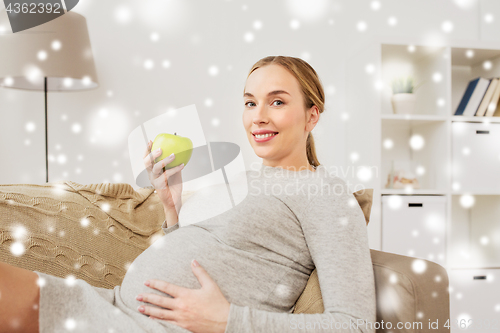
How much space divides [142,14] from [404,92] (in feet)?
4.34

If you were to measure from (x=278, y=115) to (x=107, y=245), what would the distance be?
59 centimetres

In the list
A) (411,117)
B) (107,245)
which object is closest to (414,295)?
(107,245)

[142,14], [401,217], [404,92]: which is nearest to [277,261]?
[401,217]

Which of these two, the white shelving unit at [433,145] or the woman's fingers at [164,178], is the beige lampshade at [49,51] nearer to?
the woman's fingers at [164,178]

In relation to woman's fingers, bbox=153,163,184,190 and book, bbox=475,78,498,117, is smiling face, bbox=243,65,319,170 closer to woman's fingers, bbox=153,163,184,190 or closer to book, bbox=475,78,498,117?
woman's fingers, bbox=153,163,184,190

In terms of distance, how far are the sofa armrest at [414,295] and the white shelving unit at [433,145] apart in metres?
0.95

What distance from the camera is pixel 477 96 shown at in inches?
69.9

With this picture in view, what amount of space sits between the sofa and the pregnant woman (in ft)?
0.25

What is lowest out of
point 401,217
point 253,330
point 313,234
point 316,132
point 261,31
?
point 401,217

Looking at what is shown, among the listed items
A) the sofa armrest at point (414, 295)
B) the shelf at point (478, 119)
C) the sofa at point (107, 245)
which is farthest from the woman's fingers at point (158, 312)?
the shelf at point (478, 119)

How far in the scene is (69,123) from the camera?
1688 mm

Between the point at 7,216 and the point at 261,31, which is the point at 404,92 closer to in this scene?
the point at 261,31

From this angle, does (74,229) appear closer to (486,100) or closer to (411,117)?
(411,117)

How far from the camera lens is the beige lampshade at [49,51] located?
1314mm
